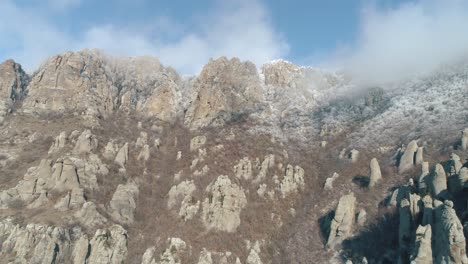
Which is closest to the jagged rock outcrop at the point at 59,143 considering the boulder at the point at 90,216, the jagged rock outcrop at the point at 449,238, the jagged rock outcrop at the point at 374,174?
the boulder at the point at 90,216

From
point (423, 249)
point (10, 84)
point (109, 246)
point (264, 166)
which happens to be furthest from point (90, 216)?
point (10, 84)

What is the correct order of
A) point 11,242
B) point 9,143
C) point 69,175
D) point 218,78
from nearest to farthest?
point 11,242, point 69,175, point 9,143, point 218,78

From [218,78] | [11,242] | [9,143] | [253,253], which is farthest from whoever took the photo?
[218,78]

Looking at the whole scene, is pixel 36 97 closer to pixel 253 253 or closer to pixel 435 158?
pixel 253 253

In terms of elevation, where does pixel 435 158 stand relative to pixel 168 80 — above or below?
below

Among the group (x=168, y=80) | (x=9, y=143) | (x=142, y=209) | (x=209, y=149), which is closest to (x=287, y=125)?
(x=209, y=149)

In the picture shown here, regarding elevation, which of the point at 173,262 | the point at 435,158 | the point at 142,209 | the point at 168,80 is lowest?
the point at 173,262

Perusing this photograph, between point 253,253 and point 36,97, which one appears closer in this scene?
point 253,253

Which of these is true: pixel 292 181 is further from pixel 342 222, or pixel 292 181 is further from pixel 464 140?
pixel 464 140
